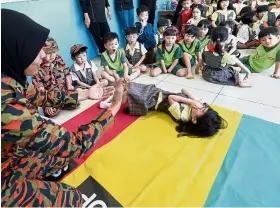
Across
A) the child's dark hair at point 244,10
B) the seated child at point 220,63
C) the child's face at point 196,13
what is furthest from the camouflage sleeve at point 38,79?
the child's dark hair at point 244,10

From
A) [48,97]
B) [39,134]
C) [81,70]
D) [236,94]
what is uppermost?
[39,134]

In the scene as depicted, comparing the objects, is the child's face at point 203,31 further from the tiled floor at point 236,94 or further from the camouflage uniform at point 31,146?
the camouflage uniform at point 31,146

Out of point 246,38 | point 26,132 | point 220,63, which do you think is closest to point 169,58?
point 220,63

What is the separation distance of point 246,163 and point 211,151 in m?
0.20

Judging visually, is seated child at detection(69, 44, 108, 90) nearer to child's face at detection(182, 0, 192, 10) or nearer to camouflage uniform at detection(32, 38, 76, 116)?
camouflage uniform at detection(32, 38, 76, 116)

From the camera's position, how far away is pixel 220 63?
7.55 ft

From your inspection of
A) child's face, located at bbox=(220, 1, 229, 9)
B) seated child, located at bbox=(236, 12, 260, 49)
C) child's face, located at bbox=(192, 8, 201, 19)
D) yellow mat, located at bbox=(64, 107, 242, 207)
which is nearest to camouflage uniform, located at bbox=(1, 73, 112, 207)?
yellow mat, located at bbox=(64, 107, 242, 207)

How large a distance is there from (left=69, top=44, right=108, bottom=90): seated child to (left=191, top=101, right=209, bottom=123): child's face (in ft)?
3.02

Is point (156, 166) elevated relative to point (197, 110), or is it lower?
lower

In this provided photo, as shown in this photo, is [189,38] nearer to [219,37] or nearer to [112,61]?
[219,37]

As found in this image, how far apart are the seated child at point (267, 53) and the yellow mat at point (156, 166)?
3.98ft

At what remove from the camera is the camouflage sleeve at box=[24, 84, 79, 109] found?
3.62ft

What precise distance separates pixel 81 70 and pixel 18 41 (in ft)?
5.06

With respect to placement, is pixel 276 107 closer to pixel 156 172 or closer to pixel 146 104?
pixel 146 104
